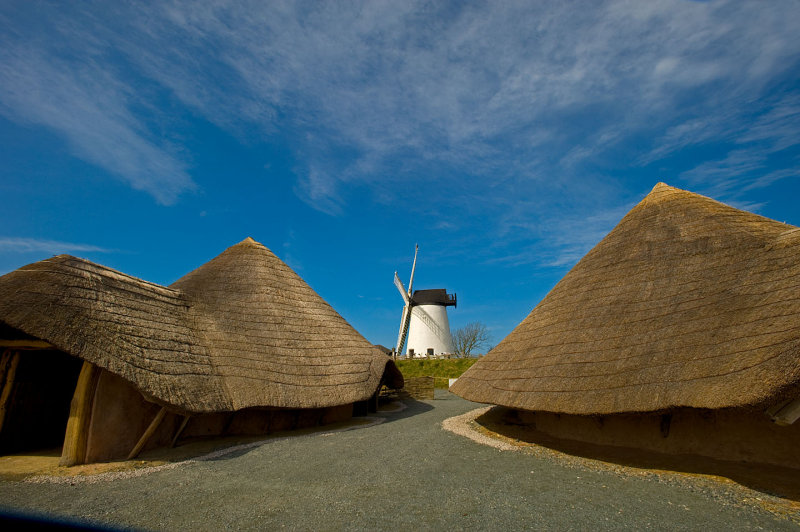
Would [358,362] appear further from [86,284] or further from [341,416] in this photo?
[86,284]

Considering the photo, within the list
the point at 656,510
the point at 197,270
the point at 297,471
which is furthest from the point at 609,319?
the point at 197,270

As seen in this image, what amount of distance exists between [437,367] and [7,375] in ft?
84.6

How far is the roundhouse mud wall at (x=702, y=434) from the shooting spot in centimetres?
557

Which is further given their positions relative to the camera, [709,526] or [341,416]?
[341,416]

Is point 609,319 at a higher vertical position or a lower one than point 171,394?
higher

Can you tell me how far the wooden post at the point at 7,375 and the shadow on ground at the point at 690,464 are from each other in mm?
9962

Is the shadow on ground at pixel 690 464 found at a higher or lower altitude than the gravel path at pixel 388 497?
higher

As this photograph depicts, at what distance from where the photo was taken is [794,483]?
504 centimetres

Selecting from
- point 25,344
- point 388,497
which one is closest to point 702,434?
point 388,497

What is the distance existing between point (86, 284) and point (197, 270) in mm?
5528

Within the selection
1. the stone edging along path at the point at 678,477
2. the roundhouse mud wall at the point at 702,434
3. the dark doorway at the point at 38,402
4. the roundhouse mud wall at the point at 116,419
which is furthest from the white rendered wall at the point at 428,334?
the roundhouse mud wall at the point at 116,419

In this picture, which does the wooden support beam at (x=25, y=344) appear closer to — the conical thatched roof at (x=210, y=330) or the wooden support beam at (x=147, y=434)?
the conical thatched roof at (x=210, y=330)

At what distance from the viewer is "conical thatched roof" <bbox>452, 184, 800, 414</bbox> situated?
212 inches

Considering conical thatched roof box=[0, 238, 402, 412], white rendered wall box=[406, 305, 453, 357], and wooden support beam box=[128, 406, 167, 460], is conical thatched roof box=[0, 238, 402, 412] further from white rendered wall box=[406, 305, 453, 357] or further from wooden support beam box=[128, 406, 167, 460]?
white rendered wall box=[406, 305, 453, 357]
